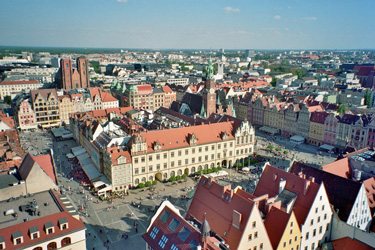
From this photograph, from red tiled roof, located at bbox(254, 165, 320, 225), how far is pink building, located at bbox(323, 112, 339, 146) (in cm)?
6778

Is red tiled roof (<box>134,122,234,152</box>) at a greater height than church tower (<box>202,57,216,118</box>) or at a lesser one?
lesser

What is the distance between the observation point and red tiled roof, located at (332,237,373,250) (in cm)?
4581

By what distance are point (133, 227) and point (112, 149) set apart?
2198cm

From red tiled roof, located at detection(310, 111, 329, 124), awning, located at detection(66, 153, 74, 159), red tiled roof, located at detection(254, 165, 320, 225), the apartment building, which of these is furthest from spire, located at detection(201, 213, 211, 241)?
the apartment building

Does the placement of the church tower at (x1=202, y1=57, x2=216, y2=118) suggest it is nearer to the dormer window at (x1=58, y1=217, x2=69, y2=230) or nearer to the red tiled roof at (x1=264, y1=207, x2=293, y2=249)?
the red tiled roof at (x1=264, y1=207, x2=293, y2=249)

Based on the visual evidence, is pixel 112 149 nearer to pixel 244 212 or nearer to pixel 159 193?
pixel 159 193

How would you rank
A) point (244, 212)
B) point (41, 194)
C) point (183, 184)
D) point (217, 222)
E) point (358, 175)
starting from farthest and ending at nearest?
point (183, 184) < point (358, 175) < point (41, 194) < point (217, 222) < point (244, 212)

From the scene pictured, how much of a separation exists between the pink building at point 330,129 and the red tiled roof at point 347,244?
69455 mm

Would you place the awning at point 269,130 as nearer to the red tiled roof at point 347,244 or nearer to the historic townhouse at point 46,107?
the red tiled roof at point 347,244

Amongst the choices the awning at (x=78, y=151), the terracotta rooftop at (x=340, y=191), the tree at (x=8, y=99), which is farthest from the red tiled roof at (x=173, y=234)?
the tree at (x=8, y=99)

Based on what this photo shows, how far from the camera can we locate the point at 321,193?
47844 millimetres

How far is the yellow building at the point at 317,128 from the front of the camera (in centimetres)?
11574

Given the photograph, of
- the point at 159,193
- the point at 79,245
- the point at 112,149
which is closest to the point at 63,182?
the point at 112,149

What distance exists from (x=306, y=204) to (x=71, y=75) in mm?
160731
